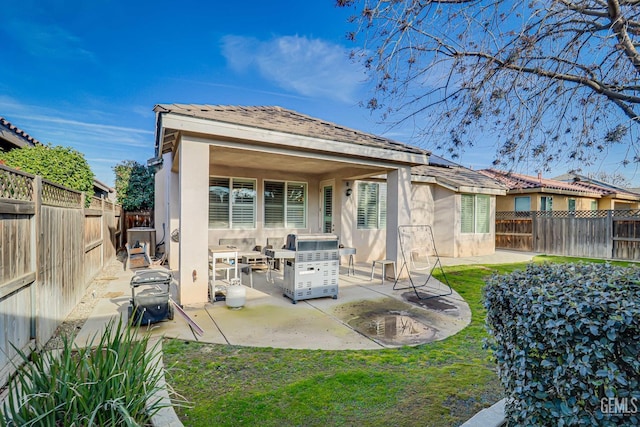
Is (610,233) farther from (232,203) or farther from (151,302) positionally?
(151,302)

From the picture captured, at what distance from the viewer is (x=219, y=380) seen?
3164 mm

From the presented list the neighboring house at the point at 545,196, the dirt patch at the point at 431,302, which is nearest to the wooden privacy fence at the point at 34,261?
the dirt patch at the point at 431,302

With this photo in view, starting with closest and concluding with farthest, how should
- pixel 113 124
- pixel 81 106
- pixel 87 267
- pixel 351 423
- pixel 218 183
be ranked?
1. pixel 351 423
2. pixel 87 267
3. pixel 218 183
4. pixel 81 106
5. pixel 113 124

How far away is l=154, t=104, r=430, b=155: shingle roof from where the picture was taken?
5.94m

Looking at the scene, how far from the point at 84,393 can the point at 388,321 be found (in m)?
4.28

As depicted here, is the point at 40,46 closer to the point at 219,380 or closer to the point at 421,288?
the point at 219,380

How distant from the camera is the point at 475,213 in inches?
536

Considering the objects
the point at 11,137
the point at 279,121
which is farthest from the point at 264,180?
the point at 11,137

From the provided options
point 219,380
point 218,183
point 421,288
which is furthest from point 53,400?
point 218,183

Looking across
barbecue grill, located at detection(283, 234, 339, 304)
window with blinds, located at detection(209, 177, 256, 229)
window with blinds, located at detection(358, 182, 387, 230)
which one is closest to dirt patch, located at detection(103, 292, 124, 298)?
window with blinds, located at detection(209, 177, 256, 229)

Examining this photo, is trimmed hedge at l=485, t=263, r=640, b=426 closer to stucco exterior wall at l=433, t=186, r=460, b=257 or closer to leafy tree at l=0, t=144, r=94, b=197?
leafy tree at l=0, t=144, r=94, b=197

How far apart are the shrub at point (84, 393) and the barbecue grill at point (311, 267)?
13.2ft

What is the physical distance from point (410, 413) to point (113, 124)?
1977cm

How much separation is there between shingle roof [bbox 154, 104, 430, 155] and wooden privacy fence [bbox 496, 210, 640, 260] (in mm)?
10466
